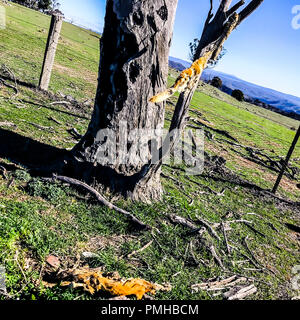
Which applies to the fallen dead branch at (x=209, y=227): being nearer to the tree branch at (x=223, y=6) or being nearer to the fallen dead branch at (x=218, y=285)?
the fallen dead branch at (x=218, y=285)

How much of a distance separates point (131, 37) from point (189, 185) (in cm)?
Result: 390

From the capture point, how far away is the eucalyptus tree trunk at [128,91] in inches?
165

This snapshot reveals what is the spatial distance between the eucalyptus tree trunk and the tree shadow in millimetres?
750

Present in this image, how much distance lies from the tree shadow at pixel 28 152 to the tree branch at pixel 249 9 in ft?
12.9

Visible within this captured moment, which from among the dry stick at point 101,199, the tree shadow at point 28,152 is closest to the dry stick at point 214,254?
the dry stick at point 101,199

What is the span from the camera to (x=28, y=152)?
17.9 feet

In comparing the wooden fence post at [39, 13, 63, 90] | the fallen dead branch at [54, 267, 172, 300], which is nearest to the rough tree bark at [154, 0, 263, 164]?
the fallen dead branch at [54, 267, 172, 300]

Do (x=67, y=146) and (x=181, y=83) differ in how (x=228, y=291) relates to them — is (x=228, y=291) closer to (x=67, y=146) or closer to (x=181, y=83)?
(x=181, y=83)

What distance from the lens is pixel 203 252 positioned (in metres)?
4.38

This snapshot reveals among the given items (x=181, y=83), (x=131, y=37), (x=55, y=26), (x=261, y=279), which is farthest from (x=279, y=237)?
(x=55, y=26)

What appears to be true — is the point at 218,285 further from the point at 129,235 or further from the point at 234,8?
the point at 234,8

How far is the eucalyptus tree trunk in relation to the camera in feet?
13.8

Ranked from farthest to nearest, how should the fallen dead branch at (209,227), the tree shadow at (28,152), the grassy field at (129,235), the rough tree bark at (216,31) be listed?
the tree shadow at (28,152) < the fallen dead branch at (209,227) < the rough tree bark at (216,31) < the grassy field at (129,235)

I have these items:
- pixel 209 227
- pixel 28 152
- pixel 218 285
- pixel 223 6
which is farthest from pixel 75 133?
pixel 218 285
